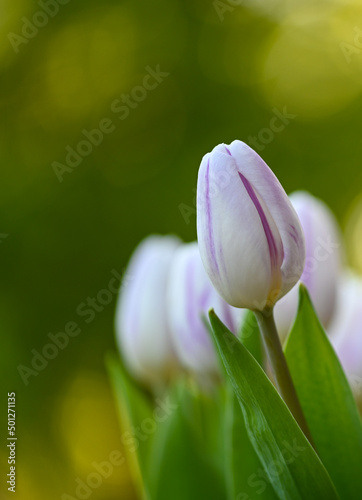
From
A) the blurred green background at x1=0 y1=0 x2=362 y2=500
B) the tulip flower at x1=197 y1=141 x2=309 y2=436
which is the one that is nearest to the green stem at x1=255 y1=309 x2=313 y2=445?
the tulip flower at x1=197 y1=141 x2=309 y2=436

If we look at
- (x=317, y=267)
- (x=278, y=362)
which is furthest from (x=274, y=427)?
(x=317, y=267)

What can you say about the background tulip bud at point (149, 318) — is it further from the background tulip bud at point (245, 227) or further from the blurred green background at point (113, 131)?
the blurred green background at point (113, 131)

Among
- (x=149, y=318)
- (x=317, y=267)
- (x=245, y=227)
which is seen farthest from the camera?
(x=149, y=318)

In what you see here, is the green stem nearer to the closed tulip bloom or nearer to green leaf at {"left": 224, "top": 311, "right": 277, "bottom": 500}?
green leaf at {"left": 224, "top": 311, "right": 277, "bottom": 500}

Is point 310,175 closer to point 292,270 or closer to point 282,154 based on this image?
point 282,154

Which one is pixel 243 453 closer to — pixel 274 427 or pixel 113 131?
pixel 274 427

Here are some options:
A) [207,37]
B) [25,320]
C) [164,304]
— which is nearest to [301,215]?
[164,304]
